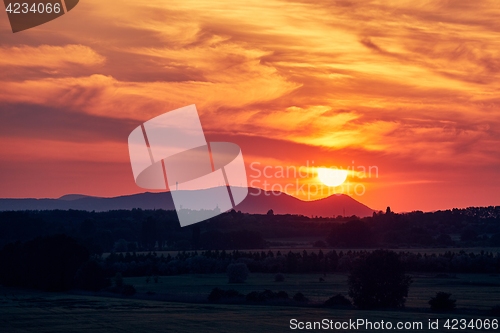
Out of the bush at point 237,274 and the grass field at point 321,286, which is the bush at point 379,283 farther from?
the bush at point 237,274

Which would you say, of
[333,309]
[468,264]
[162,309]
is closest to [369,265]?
[333,309]

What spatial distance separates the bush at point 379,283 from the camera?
6538 cm

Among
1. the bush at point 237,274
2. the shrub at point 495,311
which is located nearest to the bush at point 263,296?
the shrub at point 495,311

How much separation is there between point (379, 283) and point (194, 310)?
17705 millimetres

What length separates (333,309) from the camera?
61156 millimetres

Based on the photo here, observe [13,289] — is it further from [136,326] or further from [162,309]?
[136,326]

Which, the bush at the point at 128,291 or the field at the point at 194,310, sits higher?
the bush at the point at 128,291

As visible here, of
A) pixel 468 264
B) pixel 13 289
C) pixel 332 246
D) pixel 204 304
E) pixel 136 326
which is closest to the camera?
pixel 136 326

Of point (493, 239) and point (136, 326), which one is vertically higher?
point (493, 239)

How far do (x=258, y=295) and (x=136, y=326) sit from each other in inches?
930

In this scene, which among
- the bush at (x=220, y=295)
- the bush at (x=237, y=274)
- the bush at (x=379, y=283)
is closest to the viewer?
the bush at (x=379, y=283)

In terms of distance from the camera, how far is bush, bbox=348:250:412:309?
65.4 m

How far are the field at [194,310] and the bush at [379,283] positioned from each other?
172 centimetres

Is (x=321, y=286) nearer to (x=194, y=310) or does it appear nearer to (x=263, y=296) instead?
(x=263, y=296)
